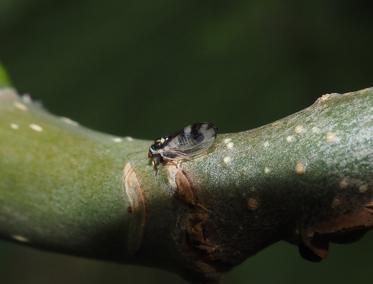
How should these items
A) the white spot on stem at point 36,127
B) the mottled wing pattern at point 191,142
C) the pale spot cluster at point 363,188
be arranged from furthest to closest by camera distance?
the white spot on stem at point 36,127
the mottled wing pattern at point 191,142
the pale spot cluster at point 363,188

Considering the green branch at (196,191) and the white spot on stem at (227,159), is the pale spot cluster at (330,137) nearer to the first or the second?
the green branch at (196,191)

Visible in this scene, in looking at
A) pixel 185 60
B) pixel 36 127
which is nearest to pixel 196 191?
pixel 36 127

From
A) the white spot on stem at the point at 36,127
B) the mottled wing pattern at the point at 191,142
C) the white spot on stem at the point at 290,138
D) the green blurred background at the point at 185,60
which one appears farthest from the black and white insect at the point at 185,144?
the green blurred background at the point at 185,60

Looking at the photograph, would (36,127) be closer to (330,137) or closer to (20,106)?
(20,106)

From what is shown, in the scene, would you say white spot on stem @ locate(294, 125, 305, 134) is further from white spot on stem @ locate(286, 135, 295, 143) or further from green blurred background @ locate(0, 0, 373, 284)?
green blurred background @ locate(0, 0, 373, 284)

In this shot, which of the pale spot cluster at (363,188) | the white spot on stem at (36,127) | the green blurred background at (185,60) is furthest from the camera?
the green blurred background at (185,60)

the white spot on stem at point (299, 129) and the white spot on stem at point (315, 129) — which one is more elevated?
the white spot on stem at point (299, 129)

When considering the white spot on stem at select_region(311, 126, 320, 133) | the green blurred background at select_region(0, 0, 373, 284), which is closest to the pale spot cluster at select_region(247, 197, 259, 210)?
the white spot on stem at select_region(311, 126, 320, 133)

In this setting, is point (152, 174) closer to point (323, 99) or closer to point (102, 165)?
point (102, 165)
